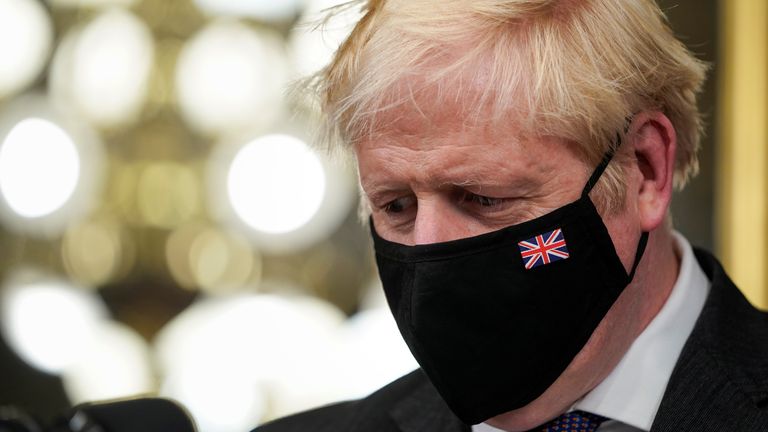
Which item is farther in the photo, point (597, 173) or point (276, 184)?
point (276, 184)

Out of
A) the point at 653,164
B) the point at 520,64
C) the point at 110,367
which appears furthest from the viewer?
the point at 110,367

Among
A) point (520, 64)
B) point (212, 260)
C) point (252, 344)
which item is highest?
point (520, 64)

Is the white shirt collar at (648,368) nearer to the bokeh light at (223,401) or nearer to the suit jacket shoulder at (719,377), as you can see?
the suit jacket shoulder at (719,377)

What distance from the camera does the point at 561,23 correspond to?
1.51 meters

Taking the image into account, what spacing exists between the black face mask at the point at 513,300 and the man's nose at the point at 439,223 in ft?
0.05

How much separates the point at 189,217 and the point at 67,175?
0.38m

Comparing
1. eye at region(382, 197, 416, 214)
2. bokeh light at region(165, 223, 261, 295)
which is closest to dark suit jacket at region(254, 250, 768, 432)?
eye at region(382, 197, 416, 214)

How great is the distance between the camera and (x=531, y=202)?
1505 mm

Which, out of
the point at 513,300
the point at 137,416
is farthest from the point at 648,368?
the point at 137,416

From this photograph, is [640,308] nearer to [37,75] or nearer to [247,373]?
[247,373]

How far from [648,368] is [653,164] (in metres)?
0.27

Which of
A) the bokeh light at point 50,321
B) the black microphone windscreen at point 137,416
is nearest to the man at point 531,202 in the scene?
the black microphone windscreen at point 137,416

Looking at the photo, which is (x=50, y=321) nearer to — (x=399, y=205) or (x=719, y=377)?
(x=399, y=205)

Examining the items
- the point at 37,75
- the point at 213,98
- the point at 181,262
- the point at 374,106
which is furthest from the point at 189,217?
the point at 374,106
